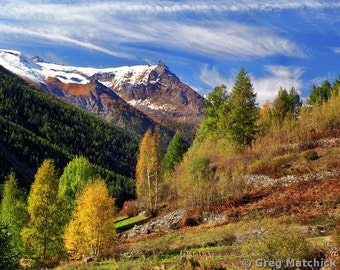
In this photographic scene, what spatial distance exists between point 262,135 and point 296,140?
9.84m

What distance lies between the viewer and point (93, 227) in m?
35.2

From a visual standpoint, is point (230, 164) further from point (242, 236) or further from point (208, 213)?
point (242, 236)

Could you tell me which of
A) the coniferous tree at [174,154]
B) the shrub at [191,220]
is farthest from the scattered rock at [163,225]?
the coniferous tree at [174,154]

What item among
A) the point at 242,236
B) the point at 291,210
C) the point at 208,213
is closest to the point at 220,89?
the point at 208,213

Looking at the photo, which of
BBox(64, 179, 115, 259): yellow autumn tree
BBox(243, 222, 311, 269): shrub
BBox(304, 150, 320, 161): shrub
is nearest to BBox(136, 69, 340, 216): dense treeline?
BBox(304, 150, 320, 161): shrub

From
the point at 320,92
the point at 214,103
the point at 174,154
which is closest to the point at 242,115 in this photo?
the point at 214,103

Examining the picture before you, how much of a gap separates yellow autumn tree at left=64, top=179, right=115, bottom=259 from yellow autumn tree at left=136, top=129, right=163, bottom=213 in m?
19.3

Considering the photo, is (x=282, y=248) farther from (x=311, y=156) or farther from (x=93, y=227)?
(x=311, y=156)

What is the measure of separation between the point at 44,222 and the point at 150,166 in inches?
802

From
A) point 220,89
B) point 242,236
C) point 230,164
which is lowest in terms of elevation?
point 242,236

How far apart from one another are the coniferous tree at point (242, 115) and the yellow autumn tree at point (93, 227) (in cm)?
2802

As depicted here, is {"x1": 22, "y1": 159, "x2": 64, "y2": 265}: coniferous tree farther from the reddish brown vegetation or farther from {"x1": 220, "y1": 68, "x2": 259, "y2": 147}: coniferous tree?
{"x1": 220, "y1": 68, "x2": 259, "y2": 147}: coniferous tree

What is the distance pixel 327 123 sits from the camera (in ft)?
202

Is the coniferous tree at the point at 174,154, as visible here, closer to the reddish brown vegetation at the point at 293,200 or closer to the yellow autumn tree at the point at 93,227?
the reddish brown vegetation at the point at 293,200
